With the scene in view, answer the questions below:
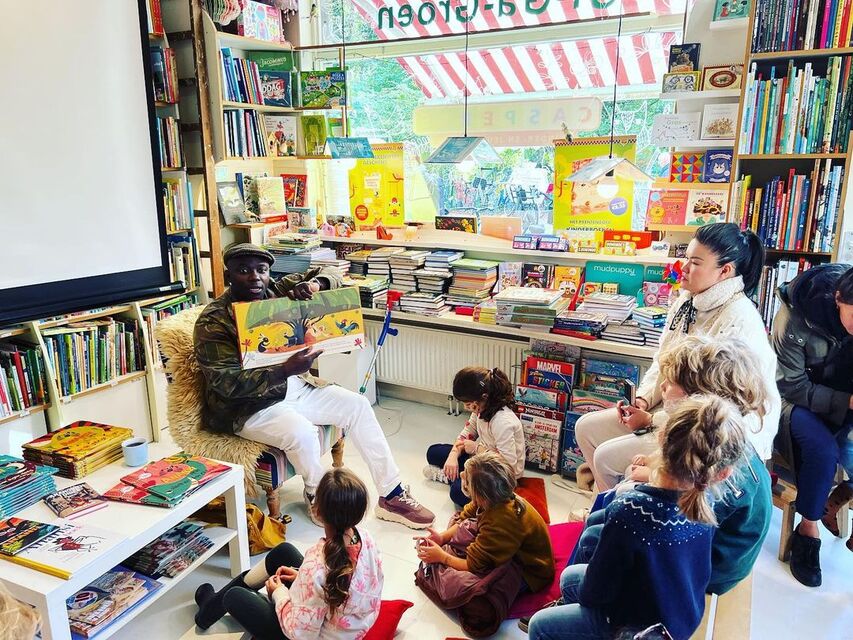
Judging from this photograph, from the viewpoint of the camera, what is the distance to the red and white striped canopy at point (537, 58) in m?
3.07

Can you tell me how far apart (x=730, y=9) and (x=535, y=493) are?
91.0 inches

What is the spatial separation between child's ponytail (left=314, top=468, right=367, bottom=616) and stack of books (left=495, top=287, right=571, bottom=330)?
1.58m

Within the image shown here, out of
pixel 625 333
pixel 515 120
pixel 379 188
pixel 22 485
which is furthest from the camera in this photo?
pixel 379 188

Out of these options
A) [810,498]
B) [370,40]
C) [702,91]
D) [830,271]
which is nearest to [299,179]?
[370,40]

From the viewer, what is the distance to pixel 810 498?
217 cm

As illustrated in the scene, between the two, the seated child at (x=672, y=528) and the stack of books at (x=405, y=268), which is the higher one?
the stack of books at (x=405, y=268)

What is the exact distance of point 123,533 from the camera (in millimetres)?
1726

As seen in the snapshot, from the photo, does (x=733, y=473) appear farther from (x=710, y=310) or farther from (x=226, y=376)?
(x=226, y=376)

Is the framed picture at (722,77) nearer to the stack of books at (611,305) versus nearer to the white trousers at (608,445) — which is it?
the stack of books at (611,305)

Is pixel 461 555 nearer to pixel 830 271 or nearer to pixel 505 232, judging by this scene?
pixel 830 271

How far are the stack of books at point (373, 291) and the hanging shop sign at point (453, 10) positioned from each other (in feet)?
5.06

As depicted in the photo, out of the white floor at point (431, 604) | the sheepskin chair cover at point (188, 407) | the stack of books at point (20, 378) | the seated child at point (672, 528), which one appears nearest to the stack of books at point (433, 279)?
the white floor at point (431, 604)

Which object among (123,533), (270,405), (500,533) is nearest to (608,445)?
(500,533)

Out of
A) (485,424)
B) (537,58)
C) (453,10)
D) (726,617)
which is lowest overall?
(726,617)
